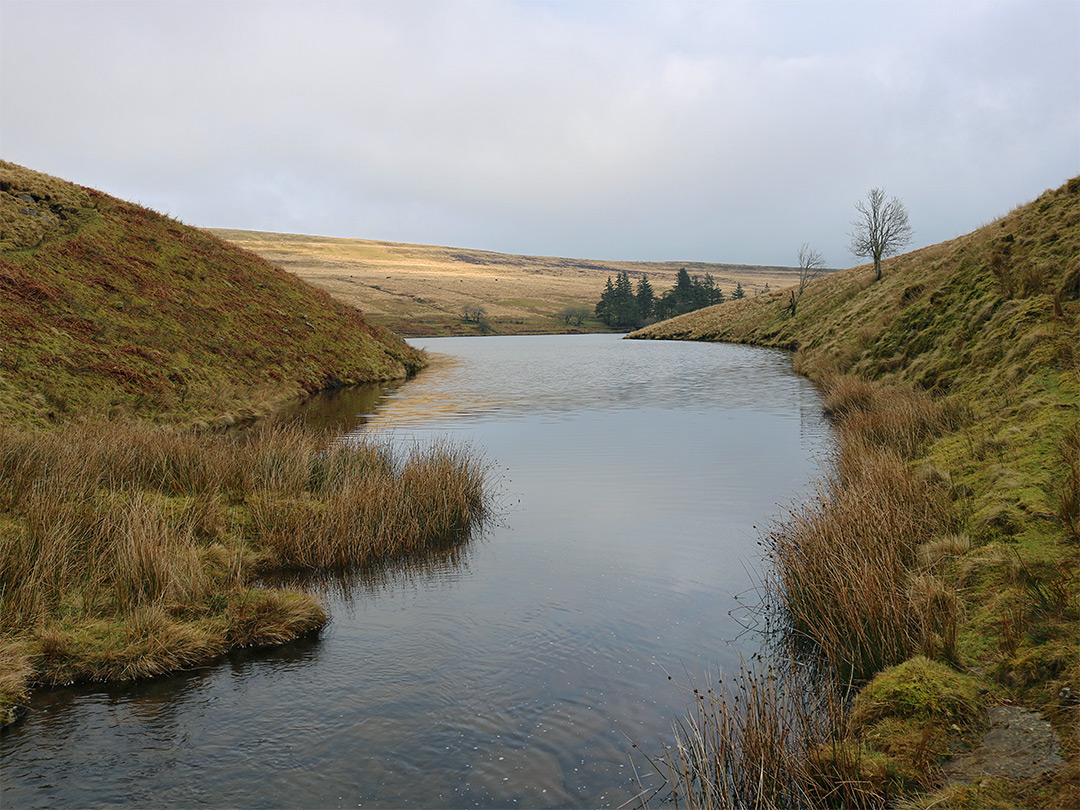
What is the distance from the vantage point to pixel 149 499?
11148 millimetres

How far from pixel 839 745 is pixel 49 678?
24.6 ft

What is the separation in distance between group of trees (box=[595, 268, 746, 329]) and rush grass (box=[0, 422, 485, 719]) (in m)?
118

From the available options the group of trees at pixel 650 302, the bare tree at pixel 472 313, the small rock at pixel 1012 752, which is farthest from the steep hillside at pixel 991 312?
the bare tree at pixel 472 313

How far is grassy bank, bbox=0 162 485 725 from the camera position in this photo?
7.66 m

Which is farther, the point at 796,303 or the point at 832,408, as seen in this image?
the point at 796,303

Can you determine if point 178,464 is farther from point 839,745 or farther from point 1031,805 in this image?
point 1031,805

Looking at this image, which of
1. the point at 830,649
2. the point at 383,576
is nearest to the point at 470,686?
the point at 830,649

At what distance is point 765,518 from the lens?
41.4 feet

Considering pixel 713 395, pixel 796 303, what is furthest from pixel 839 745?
pixel 796 303

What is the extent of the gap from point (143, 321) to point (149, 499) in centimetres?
2087

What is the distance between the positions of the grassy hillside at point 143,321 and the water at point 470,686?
14.4 meters

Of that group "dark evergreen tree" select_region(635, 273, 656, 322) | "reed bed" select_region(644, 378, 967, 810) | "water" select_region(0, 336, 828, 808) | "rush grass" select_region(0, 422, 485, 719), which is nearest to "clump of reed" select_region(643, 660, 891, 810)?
"reed bed" select_region(644, 378, 967, 810)

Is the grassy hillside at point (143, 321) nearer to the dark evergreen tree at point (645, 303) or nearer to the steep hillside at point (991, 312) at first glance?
the steep hillside at point (991, 312)

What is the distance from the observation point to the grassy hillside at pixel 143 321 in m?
22.0
